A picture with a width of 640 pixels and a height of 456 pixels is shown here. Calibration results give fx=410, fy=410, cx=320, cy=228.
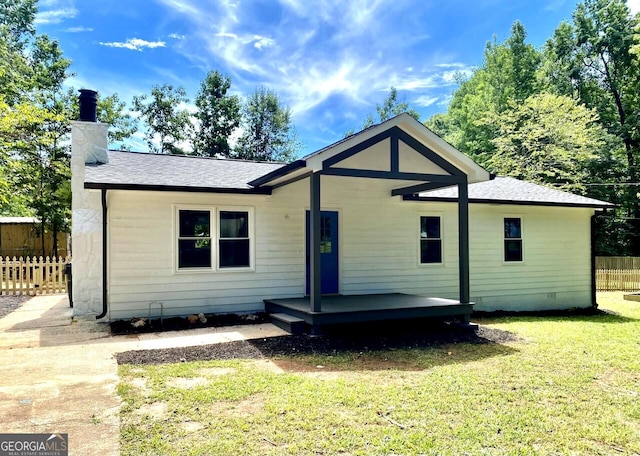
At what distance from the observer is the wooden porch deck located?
272 inches

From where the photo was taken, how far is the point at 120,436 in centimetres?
326

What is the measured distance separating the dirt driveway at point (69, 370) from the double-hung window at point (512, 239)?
23.2 feet

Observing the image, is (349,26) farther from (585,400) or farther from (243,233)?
(585,400)

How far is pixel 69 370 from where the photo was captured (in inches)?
198

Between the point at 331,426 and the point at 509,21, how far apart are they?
3472cm

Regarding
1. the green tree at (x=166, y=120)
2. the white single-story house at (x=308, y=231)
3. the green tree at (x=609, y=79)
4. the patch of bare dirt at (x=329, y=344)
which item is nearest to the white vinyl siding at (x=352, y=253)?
the white single-story house at (x=308, y=231)

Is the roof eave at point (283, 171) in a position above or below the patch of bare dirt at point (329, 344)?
above

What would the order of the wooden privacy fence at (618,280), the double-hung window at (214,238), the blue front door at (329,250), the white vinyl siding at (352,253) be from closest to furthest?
the white vinyl siding at (352,253) → the double-hung window at (214,238) → the blue front door at (329,250) → the wooden privacy fence at (618,280)

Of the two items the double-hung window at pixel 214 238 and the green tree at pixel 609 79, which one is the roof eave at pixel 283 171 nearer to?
the double-hung window at pixel 214 238

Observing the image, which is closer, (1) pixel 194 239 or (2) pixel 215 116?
(1) pixel 194 239

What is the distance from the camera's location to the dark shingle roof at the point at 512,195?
1059cm

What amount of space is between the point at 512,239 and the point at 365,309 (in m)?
6.12

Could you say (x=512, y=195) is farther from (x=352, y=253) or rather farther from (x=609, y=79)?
(x=609, y=79)

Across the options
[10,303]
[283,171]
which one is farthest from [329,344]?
[10,303]
